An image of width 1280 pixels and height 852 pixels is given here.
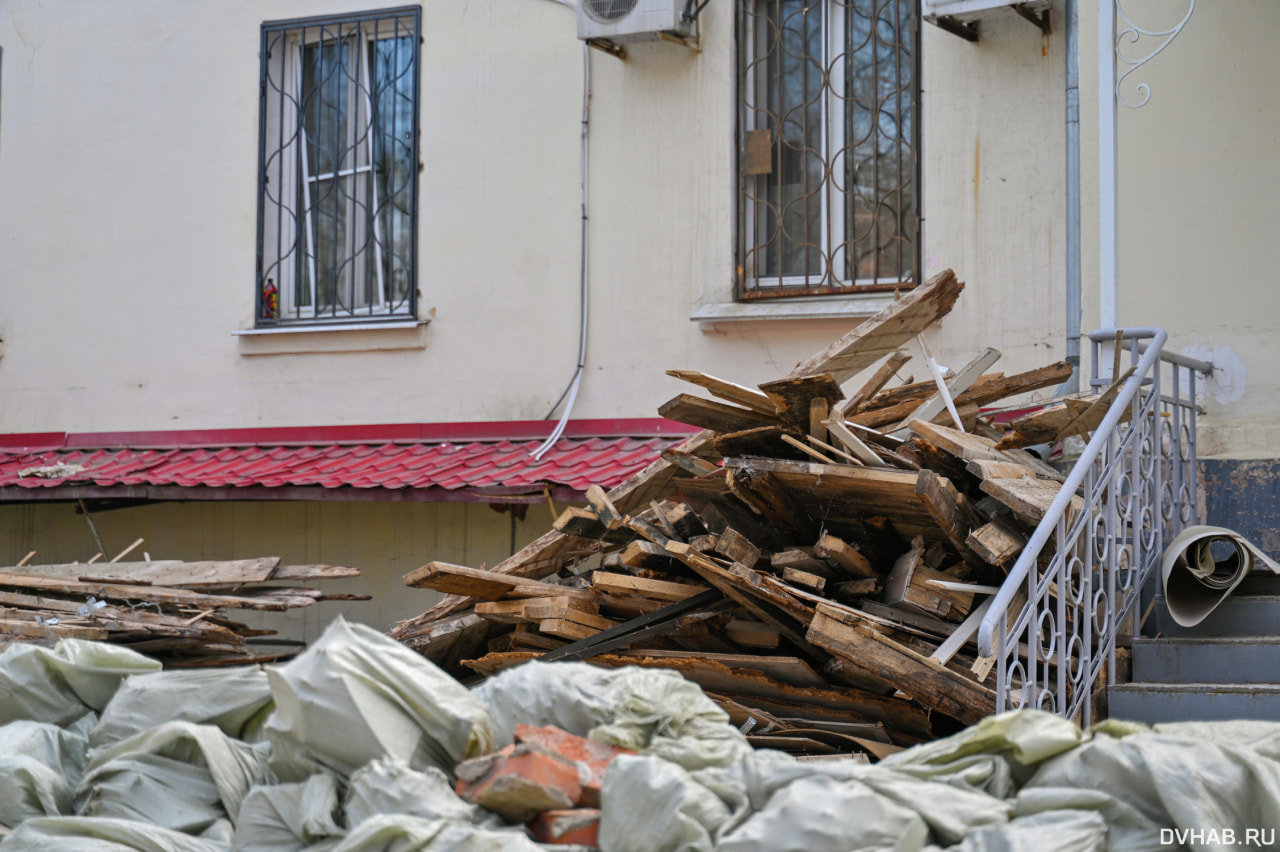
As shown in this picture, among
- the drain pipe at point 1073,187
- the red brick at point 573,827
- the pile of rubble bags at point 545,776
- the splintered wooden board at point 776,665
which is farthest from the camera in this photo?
the drain pipe at point 1073,187

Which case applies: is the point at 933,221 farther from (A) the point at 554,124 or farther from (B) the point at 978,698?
(B) the point at 978,698

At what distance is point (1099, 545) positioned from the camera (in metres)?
5.53

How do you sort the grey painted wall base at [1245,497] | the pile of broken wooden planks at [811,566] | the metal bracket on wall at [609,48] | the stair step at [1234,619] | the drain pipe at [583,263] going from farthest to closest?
the drain pipe at [583,263], the metal bracket on wall at [609,48], the grey painted wall base at [1245,497], the stair step at [1234,619], the pile of broken wooden planks at [811,566]

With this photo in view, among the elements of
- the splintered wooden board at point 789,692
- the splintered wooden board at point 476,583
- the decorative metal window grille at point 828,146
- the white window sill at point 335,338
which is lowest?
the splintered wooden board at point 789,692

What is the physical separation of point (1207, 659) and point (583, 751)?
3.38 m

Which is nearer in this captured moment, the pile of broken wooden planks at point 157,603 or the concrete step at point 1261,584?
the concrete step at point 1261,584

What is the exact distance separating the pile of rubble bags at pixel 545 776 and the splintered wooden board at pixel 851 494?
1.81 m

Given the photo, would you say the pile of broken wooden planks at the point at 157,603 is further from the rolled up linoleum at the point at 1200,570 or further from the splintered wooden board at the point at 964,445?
the rolled up linoleum at the point at 1200,570

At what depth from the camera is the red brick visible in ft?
10.0

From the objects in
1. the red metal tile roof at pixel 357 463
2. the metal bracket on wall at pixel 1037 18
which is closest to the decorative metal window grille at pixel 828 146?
the metal bracket on wall at pixel 1037 18

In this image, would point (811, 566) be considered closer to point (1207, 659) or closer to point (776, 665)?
point (776, 665)

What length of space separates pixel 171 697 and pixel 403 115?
21.3 feet

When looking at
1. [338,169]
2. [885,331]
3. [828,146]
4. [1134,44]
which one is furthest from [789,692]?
Result: [338,169]

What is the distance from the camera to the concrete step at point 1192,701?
4887 millimetres
